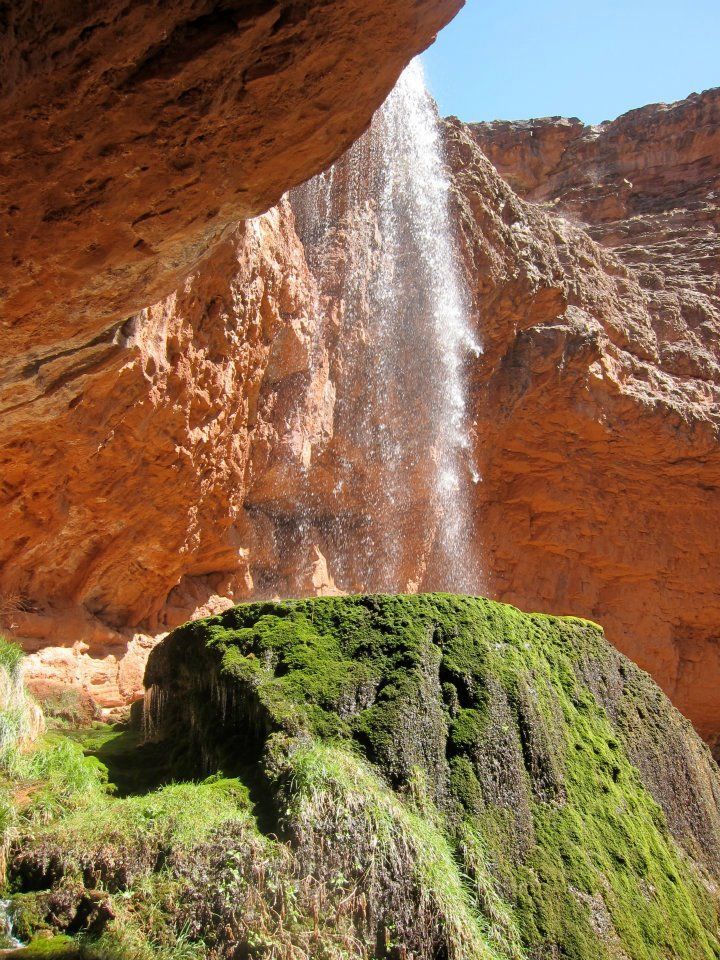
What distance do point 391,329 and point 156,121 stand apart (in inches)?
415

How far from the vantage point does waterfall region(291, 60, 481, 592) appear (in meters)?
13.9

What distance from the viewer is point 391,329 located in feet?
47.7

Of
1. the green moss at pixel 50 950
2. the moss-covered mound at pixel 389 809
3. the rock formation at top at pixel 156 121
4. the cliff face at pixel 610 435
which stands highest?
the cliff face at pixel 610 435

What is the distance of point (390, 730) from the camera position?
21.2 ft

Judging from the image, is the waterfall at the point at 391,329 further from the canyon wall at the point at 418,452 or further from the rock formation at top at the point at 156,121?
the rock formation at top at the point at 156,121

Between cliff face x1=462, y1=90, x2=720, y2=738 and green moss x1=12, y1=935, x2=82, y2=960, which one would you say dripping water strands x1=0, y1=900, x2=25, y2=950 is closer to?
green moss x1=12, y1=935, x2=82, y2=960

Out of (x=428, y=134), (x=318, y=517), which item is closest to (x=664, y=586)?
(x=318, y=517)

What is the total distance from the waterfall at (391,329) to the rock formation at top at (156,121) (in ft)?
28.3

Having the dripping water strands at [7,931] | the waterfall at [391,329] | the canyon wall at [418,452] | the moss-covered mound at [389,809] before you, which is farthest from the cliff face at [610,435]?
the dripping water strands at [7,931]

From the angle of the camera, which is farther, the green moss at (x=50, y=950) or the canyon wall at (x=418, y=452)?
the canyon wall at (x=418, y=452)

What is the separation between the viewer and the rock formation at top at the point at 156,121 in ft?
12.1

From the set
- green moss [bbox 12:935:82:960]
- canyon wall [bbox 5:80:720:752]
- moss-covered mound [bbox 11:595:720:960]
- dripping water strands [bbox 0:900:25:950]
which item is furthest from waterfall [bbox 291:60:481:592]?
green moss [bbox 12:935:82:960]

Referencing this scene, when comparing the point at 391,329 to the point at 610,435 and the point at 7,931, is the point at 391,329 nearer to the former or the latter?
the point at 610,435

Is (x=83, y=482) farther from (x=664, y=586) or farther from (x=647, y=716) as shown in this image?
(x=664, y=586)
